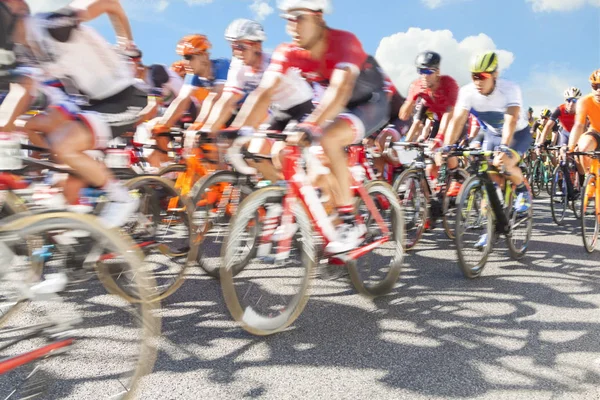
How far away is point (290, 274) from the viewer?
122 inches

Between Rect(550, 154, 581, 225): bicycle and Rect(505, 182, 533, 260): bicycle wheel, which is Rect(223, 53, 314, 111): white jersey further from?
Rect(550, 154, 581, 225): bicycle

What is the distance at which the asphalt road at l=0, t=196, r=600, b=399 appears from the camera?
243 cm

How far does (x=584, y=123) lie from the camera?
613cm

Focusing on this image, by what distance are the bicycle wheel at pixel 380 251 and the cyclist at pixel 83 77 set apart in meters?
1.65

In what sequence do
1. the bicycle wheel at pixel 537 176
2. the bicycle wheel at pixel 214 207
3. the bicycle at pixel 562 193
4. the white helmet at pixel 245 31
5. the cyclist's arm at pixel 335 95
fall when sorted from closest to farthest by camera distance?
the cyclist's arm at pixel 335 95 < the bicycle wheel at pixel 214 207 < the white helmet at pixel 245 31 < the bicycle at pixel 562 193 < the bicycle wheel at pixel 537 176

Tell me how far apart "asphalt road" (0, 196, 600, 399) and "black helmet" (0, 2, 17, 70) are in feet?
5.23

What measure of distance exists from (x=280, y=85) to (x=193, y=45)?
1622 millimetres

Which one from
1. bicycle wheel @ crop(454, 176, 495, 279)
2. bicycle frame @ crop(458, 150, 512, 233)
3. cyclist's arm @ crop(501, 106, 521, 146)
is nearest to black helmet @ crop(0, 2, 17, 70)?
bicycle wheel @ crop(454, 176, 495, 279)

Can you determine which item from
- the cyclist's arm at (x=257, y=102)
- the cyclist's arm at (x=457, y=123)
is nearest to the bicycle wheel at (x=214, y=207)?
the cyclist's arm at (x=257, y=102)

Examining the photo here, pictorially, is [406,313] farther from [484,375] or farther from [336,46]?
[336,46]

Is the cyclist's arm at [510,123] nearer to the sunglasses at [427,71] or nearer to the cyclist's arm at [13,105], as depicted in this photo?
the sunglasses at [427,71]

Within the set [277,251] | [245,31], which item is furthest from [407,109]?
[277,251]

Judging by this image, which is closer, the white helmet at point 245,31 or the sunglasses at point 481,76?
the white helmet at point 245,31

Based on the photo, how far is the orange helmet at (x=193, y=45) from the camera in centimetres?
528
